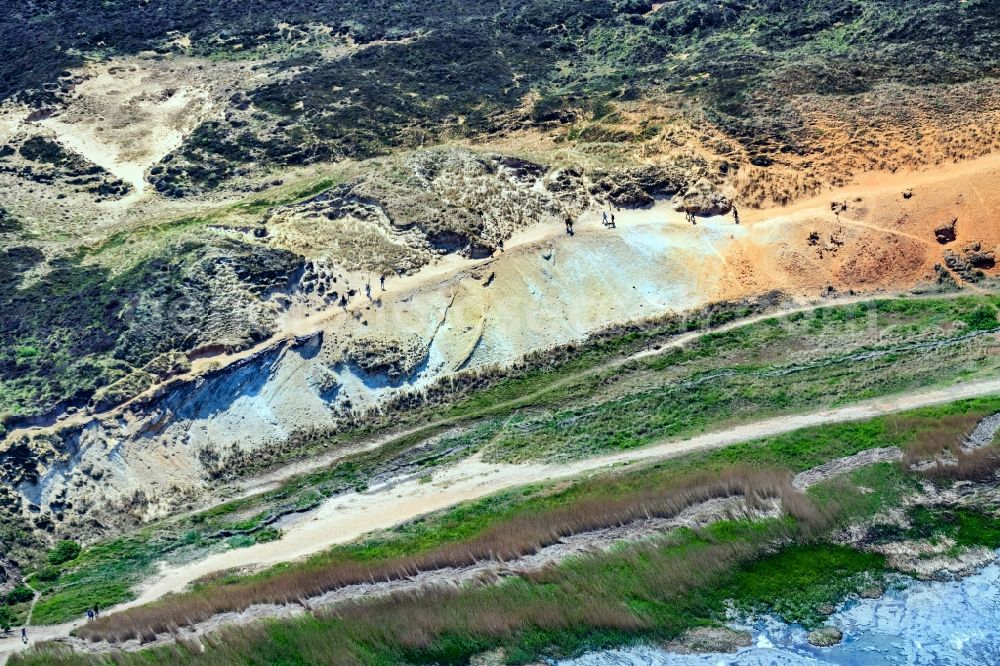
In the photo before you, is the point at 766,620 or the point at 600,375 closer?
the point at 766,620

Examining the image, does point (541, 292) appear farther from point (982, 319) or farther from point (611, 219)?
point (982, 319)

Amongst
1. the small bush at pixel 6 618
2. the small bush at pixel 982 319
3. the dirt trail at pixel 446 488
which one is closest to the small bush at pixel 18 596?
the small bush at pixel 6 618

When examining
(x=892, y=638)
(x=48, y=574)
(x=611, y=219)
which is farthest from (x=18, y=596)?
(x=611, y=219)

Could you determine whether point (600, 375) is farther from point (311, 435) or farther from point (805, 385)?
point (311, 435)

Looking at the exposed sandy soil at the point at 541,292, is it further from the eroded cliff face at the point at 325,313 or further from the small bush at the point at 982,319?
the small bush at the point at 982,319

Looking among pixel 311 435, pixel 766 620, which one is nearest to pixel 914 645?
pixel 766 620

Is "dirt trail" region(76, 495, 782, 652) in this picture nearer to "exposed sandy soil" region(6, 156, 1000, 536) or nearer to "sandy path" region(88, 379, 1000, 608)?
"sandy path" region(88, 379, 1000, 608)
